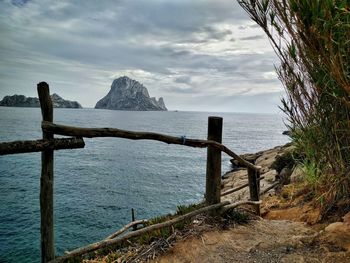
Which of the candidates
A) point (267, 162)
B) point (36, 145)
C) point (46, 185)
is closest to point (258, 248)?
point (46, 185)

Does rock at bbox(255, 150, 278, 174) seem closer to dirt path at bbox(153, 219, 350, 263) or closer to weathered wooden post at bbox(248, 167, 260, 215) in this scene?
weathered wooden post at bbox(248, 167, 260, 215)

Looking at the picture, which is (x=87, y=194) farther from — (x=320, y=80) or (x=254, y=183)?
(x=320, y=80)

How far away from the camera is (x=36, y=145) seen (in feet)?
10.8

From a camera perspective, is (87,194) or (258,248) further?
(87,194)

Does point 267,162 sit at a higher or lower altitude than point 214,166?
lower

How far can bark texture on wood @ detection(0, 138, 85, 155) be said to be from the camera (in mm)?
3055

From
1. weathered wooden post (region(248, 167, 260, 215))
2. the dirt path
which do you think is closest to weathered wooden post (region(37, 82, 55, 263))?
the dirt path

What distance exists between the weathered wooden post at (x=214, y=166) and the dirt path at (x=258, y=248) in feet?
1.97

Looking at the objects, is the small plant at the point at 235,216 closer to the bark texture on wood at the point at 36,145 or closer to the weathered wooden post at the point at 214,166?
the weathered wooden post at the point at 214,166

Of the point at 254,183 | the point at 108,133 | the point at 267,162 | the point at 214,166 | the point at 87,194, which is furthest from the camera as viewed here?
the point at 267,162

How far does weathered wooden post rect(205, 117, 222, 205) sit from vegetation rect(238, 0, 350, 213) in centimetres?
167

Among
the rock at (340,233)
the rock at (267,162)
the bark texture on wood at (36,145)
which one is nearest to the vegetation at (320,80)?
the rock at (340,233)

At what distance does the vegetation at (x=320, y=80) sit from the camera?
3574 mm

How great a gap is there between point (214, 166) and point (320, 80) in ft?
6.96
